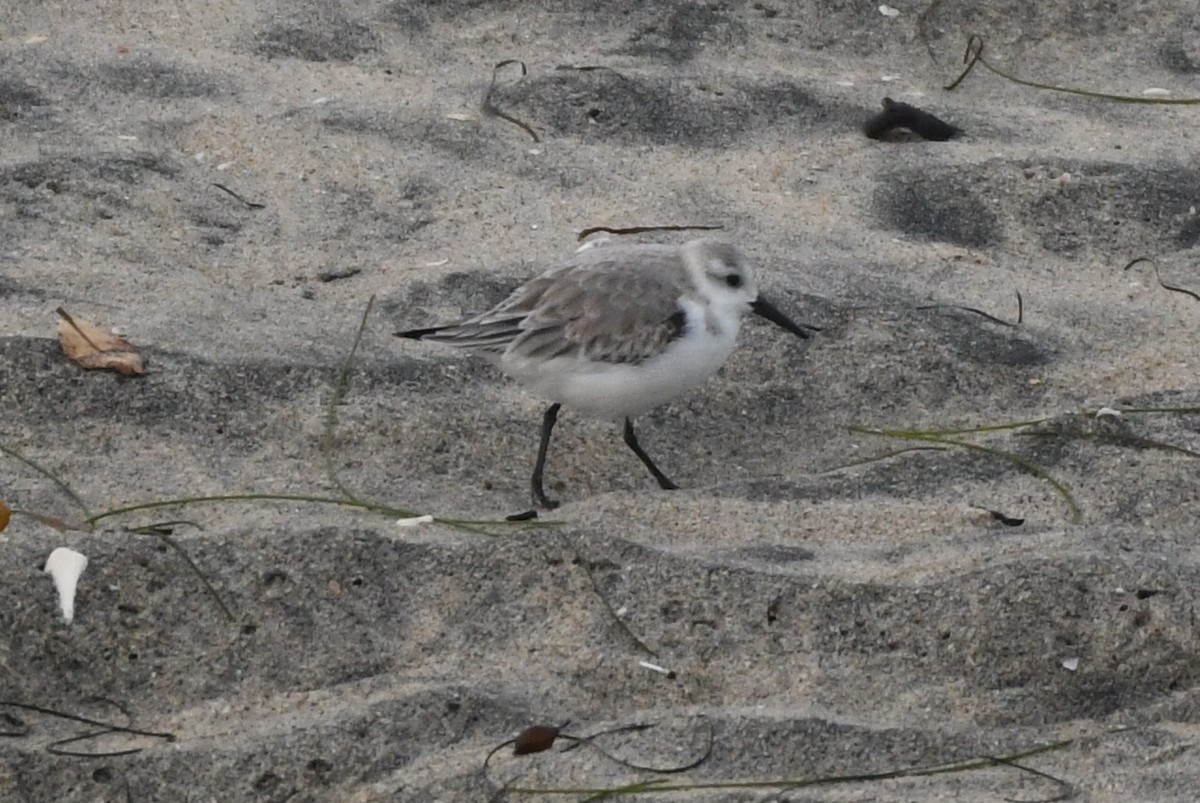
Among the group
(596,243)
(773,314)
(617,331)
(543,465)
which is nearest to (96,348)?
(543,465)

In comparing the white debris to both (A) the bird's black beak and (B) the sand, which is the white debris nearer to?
(B) the sand

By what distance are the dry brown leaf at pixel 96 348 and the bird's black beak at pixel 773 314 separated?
1271 millimetres

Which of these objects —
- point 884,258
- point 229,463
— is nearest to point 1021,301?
point 884,258

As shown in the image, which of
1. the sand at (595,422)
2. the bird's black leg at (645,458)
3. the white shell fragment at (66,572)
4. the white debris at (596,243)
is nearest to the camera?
the sand at (595,422)

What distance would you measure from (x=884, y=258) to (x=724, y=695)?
1767 millimetres

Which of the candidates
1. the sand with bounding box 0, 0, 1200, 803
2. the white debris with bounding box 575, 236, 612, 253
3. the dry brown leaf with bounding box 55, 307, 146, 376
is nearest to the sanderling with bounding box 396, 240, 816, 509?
the sand with bounding box 0, 0, 1200, 803

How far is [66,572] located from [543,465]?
3.49 ft

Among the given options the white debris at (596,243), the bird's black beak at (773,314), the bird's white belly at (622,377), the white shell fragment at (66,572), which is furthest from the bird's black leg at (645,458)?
the white shell fragment at (66,572)

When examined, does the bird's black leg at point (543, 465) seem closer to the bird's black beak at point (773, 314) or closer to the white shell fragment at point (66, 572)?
the bird's black beak at point (773, 314)

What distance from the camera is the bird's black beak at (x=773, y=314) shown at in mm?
3951

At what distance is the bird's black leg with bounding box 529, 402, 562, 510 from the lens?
3662 millimetres

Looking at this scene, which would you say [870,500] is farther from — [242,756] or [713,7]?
[713,7]

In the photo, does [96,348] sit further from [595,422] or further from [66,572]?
[595,422]

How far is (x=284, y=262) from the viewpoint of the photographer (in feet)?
14.7
